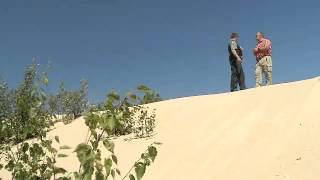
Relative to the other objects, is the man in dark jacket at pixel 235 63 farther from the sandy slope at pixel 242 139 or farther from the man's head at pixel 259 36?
the sandy slope at pixel 242 139

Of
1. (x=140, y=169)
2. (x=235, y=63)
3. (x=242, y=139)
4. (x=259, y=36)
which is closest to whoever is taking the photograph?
(x=140, y=169)

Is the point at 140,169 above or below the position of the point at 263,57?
below

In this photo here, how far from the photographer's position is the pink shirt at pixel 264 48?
45.8 ft

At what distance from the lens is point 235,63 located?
1505cm

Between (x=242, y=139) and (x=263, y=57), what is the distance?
424cm

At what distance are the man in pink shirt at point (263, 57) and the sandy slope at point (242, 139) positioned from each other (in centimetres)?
92

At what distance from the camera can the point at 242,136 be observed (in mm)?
10492

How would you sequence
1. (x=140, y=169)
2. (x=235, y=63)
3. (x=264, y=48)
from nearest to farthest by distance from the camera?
(x=140, y=169) < (x=264, y=48) < (x=235, y=63)

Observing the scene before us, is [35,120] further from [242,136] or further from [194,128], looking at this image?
[194,128]

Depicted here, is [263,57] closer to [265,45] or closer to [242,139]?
[265,45]

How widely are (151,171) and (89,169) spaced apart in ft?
26.3

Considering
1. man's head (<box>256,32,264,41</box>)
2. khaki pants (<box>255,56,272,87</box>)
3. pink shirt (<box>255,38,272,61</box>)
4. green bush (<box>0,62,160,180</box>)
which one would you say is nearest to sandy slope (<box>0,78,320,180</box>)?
khaki pants (<box>255,56,272,87</box>)

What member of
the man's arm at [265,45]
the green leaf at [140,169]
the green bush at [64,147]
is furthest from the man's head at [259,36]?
the green leaf at [140,169]

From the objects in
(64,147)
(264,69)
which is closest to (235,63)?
(264,69)
